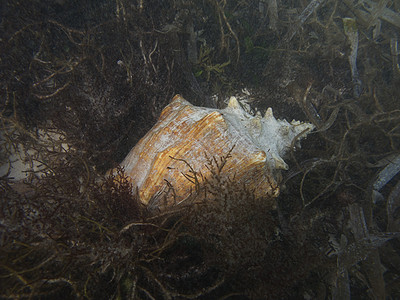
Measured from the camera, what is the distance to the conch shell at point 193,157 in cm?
231

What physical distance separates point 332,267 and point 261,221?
97 centimetres

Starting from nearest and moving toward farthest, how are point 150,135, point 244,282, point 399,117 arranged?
point 244,282, point 150,135, point 399,117

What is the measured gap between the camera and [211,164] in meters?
2.14

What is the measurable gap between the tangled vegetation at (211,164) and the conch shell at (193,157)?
18 centimetres

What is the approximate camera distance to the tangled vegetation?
191 centimetres

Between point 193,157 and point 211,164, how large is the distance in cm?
26

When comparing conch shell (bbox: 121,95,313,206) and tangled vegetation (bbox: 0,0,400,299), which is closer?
tangled vegetation (bbox: 0,0,400,299)

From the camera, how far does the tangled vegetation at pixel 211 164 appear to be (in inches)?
75.0

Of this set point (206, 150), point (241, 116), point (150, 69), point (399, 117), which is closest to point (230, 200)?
point (206, 150)

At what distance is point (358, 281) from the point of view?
244 centimetres

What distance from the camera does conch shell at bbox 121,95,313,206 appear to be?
2.31 meters

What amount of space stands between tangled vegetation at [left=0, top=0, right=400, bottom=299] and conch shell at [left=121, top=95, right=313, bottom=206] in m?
0.18

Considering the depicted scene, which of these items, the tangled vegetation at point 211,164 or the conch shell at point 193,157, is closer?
the tangled vegetation at point 211,164

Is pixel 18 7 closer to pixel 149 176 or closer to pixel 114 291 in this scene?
pixel 149 176
